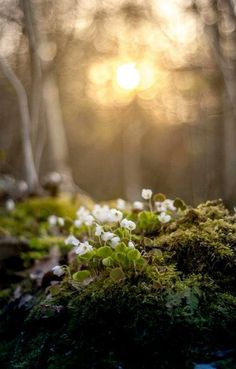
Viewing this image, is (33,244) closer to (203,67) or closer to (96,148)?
(203,67)

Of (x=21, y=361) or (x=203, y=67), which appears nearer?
(x=21, y=361)

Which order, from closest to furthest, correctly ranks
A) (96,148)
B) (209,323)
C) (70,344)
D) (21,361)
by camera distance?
(209,323)
(70,344)
(21,361)
(96,148)

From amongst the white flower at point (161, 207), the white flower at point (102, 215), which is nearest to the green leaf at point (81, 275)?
the white flower at point (102, 215)

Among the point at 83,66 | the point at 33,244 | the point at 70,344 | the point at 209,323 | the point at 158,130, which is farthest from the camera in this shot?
the point at 158,130

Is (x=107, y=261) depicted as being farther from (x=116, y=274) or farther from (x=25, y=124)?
(x=25, y=124)

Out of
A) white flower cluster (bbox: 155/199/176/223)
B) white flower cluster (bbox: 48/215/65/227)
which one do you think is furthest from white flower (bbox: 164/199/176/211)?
white flower cluster (bbox: 48/215/65/227)

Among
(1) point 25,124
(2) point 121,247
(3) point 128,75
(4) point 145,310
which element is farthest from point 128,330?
(3) point 128,75

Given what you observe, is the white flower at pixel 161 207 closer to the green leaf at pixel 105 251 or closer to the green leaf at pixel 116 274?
the green leaf at pixel 105 251

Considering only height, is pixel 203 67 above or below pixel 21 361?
above

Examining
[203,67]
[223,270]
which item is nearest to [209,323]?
[223,270]

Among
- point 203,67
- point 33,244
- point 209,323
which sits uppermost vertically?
point 203,67
